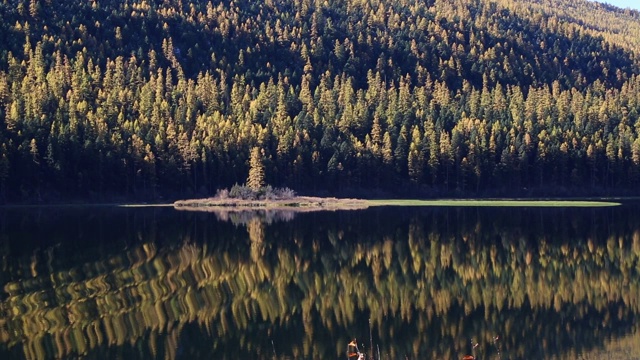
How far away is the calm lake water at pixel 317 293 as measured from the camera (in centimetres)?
3275

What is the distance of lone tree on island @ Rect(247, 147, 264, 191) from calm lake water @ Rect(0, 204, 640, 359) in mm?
62191

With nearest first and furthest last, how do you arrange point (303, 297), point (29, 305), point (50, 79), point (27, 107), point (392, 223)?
point (29, 305) → point (303, 297) → point (392, 223) → point (27, 107) → point (50, 79)

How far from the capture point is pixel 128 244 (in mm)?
64750

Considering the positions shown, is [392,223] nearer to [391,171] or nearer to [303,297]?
[303,297]

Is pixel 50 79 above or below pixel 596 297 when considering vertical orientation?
above

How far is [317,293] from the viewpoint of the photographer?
44.1 meters

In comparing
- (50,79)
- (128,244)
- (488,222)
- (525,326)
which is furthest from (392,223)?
(50,79)

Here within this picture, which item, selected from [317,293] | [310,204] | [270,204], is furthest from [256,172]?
[317,293]

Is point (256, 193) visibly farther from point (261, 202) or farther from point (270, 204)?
point (270, 204)

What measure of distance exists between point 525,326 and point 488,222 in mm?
54013

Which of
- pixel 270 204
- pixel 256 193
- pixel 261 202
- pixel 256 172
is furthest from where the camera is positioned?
pixel 256 172

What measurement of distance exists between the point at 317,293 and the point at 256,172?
99.5 metres

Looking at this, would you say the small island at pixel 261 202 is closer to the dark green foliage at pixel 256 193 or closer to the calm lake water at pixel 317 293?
the dark green foliage at pixel 256 193

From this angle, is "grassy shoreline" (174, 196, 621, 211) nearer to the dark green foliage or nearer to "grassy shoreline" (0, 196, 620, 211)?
"grassy shoreline" (0, 196, 620, 211)
